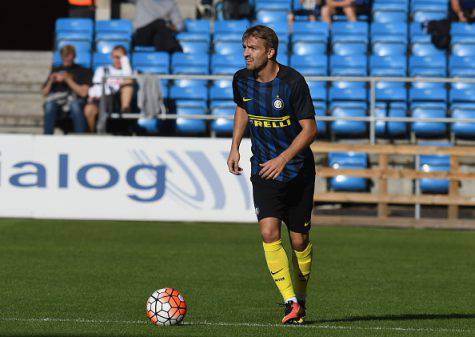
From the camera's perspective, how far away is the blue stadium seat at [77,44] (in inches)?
883

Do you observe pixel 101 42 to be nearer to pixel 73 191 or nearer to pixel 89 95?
pixel 89 95

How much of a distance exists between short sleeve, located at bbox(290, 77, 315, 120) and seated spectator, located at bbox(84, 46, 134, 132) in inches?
471

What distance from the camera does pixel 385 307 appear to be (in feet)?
30.8

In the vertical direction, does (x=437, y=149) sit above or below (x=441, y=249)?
above

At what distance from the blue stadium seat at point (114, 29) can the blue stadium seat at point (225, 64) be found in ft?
6.26

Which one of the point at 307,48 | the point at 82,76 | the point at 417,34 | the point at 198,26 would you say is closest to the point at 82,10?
the point at 198,26

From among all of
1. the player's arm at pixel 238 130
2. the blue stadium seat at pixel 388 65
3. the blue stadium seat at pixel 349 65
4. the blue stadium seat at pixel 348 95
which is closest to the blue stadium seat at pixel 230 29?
the blue stadium seat at pixel 349 65

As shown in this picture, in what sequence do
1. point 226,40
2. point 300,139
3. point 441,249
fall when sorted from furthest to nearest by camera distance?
1. point 226,40
2. point 441,249
3. point 300,139

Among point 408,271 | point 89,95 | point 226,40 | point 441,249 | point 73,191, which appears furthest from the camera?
point 226,40

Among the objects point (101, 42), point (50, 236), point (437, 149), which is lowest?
point (50, 236)

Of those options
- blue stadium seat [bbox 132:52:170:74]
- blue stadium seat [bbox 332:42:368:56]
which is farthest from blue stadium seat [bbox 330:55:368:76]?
blue stadium seat [bbox 132:52:170:74]

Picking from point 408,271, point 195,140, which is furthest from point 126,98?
point 408,271

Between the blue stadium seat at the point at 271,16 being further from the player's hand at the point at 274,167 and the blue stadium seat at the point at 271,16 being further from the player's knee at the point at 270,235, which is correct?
the player's hand at the point at 274,167

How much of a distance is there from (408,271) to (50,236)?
541 cm
